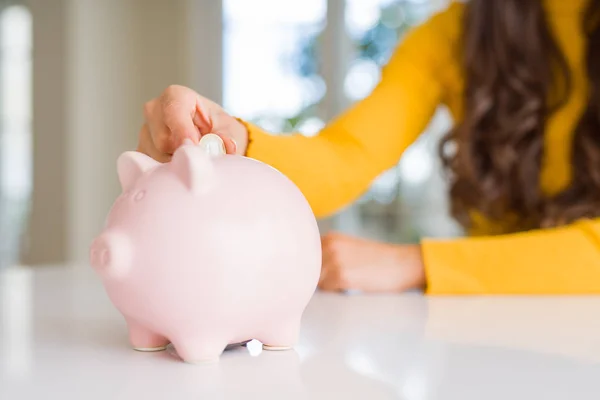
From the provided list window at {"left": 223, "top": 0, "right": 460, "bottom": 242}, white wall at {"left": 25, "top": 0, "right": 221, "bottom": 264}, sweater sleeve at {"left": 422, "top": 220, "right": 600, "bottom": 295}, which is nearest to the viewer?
sweater sleeve at {"left": 422, "top": 220, "right": 600, "bottom": 295}

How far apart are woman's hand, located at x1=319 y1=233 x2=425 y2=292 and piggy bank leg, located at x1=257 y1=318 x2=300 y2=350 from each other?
0.42 meters

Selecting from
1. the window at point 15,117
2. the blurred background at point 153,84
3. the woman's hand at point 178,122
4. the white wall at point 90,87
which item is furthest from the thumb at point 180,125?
the window at point 15,117

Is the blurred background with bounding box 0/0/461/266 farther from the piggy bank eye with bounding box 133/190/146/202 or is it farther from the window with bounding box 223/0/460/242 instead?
the piggy bank eye with bounding box 133/190/146/202

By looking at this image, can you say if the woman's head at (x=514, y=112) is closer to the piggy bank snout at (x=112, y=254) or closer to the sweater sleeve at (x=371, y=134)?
the sweater sleeve at (x=371, y=134)

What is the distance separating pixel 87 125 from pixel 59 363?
3.75 m

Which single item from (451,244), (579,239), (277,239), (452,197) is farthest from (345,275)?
(452,197)

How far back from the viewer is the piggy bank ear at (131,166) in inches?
20.2

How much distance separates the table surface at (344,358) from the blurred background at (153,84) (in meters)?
3.31

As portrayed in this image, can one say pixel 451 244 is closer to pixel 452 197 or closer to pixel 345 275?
pixel 345 275

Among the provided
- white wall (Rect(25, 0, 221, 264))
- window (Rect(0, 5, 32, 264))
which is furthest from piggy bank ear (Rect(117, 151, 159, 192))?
window (Rect(0, 5, 32, 264))

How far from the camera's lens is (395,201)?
4.18 meters

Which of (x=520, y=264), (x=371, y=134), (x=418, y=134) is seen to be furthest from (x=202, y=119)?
(x=418, y=134)

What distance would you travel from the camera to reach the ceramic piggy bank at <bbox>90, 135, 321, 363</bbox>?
1.48 ft

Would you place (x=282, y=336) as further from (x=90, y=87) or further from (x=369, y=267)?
(x=90, y=87)
